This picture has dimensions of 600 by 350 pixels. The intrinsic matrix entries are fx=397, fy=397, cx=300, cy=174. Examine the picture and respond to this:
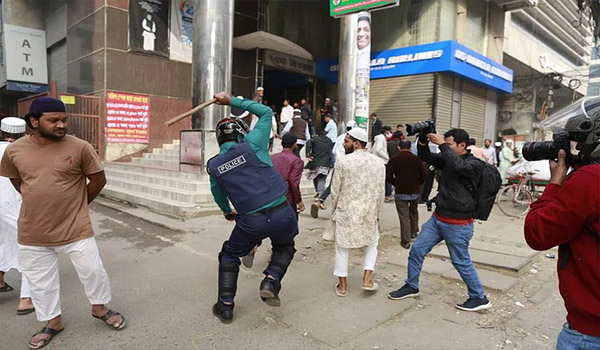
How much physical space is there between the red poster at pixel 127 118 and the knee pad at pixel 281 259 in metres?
10.9

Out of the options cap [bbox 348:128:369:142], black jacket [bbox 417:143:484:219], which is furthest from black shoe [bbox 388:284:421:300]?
cap [bbox 348:128:369:142]

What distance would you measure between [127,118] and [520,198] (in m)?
11.6

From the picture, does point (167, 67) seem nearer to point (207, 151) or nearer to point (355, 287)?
point (207, 151)

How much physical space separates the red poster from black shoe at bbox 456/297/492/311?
11.8 m

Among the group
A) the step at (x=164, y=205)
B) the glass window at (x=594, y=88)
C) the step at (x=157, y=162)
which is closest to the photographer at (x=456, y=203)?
the step at (x=164, y=205)

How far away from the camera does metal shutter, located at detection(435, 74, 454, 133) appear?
14.9 metres

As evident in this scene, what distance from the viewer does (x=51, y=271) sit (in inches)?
117

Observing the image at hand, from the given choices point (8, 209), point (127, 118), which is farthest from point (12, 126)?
point (127, 118)

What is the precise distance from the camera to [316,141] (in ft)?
26.8

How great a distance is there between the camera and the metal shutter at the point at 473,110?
659 inches

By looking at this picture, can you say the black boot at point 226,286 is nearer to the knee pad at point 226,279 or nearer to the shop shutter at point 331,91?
the knee pad at point 226,279

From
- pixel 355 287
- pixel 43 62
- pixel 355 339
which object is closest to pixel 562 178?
pixel 355 339

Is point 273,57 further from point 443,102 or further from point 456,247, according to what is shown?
point 456,247

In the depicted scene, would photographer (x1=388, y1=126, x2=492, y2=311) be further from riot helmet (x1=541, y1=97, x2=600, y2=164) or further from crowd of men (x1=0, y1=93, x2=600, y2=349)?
riot helmet (x1=541, y1=97, x2=600, y2=164)
